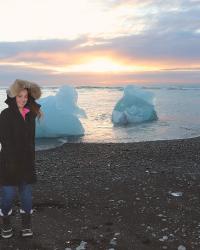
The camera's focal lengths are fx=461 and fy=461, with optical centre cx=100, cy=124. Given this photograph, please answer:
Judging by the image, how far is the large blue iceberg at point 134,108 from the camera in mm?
22562

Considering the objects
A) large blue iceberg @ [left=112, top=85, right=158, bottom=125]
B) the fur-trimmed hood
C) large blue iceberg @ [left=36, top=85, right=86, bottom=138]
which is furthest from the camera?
large blue iceberg @ [left=112, top=85, right=158, bottom=125]

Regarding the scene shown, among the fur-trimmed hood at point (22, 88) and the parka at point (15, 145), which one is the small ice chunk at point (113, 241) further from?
the fur-trimmed hood at point (22, 88)

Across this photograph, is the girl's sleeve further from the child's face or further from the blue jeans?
the blue jeans

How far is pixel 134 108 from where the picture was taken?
2334cm

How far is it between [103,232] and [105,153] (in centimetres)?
636

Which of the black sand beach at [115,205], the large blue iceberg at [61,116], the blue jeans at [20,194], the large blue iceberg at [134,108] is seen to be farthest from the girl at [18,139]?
the large blue iceberg at [134,108]

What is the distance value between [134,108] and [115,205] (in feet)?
55.5

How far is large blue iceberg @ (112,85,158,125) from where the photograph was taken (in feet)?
74.0

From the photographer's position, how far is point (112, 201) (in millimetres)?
6816

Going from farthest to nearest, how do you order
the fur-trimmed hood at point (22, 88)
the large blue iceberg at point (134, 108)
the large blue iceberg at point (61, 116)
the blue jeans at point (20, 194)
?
the large blue iceberg at point (134, 108) < the large blue iceberg at point (61, 116) < the blue jeans at point (20, 194) < the fur-trimmed hood at point (22, 88)

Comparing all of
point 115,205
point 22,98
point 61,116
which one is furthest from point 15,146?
point 61,116

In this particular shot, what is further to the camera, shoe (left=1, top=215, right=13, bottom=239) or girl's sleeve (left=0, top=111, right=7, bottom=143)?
shoe (left=1, top=215, right=13, bottom=239)

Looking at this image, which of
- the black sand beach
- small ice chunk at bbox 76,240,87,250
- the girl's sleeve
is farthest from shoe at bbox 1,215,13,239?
the girl's sleeve

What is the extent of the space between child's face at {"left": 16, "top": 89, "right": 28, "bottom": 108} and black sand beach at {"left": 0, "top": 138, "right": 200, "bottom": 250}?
1569 mm
